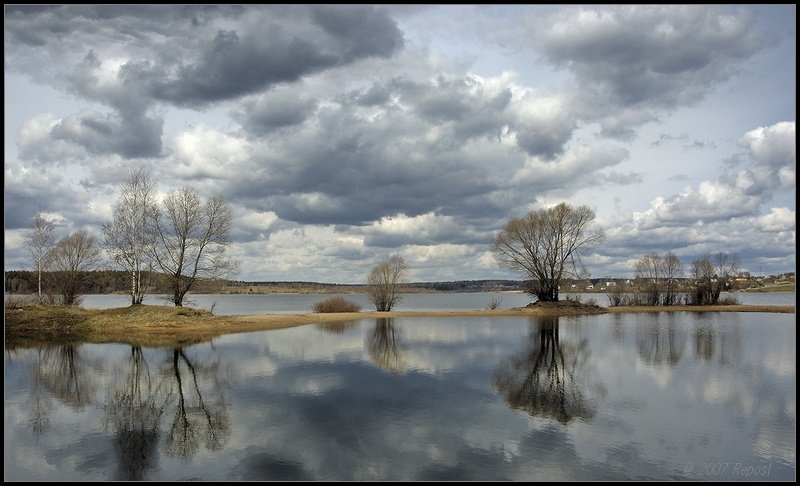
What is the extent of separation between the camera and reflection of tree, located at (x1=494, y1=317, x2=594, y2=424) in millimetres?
13516

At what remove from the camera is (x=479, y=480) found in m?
8.74

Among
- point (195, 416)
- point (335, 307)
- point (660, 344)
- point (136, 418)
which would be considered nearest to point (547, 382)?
point (195, 416)

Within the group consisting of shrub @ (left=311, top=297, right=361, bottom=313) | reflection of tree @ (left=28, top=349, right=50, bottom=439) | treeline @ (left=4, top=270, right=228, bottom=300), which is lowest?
shrub @ (left=311, top=297, right=361, bottom=313)

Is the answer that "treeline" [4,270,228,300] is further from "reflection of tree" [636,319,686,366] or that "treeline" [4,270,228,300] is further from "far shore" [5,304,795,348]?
"reflection of tree" [636,319,686,366]

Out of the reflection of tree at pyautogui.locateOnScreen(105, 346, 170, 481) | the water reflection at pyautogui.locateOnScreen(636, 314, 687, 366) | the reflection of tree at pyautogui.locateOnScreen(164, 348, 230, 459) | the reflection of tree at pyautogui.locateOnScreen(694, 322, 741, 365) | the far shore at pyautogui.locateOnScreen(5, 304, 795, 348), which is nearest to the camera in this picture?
the reflection of tree at pyautogui.locateOnScreen(105, 346, 170, 481)

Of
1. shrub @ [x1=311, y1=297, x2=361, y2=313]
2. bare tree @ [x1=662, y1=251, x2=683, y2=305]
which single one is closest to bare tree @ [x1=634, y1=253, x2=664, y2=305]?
bare tree @ [x1=662, y1=251, x2=683, y2=305]

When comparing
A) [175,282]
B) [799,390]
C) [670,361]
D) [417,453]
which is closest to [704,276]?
[670,361]

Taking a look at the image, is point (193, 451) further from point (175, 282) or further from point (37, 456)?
point (175, 282)

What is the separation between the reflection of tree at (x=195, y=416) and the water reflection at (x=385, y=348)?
705cm

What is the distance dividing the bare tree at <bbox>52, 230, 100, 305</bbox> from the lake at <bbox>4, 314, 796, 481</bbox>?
28.2 meters

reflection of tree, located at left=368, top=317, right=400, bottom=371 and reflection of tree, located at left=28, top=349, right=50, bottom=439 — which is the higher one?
reflection of tree, located at left=28, top=349, right=50, bottom=439

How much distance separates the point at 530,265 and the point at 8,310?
5288cm

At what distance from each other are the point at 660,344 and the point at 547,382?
13.8 m

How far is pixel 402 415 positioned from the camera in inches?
508
